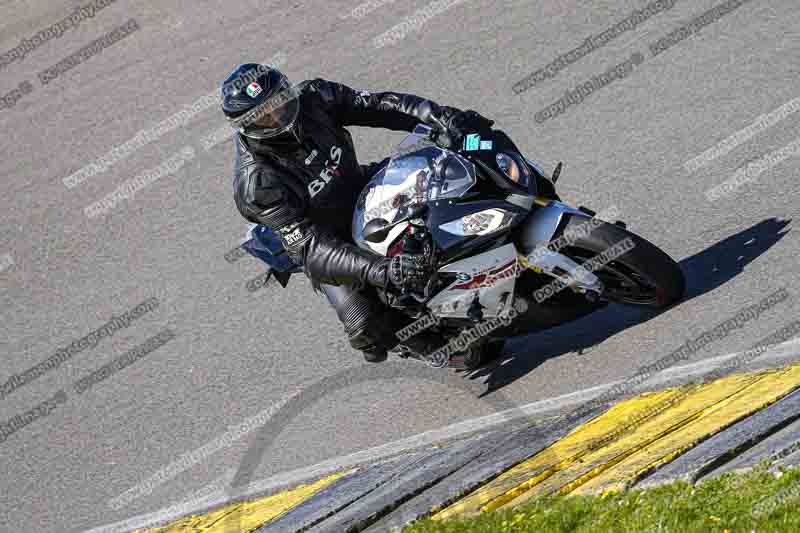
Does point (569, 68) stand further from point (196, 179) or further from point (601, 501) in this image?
point (601, 501)

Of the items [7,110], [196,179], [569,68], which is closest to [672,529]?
[569,68]

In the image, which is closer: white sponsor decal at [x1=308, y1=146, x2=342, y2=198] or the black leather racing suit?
the black leather racing suit

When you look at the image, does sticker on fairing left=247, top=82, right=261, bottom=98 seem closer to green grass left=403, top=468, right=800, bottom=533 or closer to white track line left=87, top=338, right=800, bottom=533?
white track line left=87, top=338, right=800, bottom=533

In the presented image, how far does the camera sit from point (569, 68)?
10.3 metres

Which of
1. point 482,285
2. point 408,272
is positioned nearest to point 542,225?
point 482,285

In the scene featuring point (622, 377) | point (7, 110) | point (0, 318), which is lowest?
point (622, 377)

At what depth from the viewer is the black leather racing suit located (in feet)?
20.9

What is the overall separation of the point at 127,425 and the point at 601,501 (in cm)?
433

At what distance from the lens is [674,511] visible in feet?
14.6

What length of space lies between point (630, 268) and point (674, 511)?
84.5 inches

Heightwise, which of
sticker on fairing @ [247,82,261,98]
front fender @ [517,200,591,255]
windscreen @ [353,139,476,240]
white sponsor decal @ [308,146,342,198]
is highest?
sticker on fairing @ [247,82,261,98]

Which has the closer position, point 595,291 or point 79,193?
point 595,291

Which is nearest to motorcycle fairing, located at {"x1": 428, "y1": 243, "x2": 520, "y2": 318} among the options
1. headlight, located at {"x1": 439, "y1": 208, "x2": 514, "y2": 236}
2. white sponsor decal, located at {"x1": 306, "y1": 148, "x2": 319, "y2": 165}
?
headlight, located at {"x1": 439, "y1": 208, "x2": 514, "y2": 236}

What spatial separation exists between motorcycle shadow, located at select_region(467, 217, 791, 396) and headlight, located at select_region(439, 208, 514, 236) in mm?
1069
